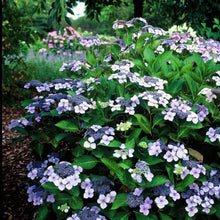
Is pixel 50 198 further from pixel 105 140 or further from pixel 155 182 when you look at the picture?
pixel 155 182

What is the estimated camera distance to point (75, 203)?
1.60m

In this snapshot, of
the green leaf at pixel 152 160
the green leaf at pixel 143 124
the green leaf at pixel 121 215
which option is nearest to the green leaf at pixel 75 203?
the green leaf at pixel 121 215

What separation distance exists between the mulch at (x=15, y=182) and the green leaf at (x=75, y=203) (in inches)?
24.0

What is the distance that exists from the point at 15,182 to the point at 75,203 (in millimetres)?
1598

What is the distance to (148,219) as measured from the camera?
4.78ft

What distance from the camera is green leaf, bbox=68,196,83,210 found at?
1.57 meters

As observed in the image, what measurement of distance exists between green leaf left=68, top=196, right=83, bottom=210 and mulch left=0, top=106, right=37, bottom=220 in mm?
610

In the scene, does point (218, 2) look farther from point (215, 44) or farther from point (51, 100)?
point (51, 100)

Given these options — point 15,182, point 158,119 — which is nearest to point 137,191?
point 158,119

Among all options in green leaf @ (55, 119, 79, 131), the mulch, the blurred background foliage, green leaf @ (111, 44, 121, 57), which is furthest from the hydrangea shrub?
the blurred background foliage

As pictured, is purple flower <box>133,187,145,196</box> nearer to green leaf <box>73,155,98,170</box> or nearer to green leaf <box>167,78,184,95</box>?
green leaf <box>73,155,98,170</box>

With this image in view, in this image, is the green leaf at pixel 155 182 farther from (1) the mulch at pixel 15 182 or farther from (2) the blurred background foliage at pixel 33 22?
(2) the blurred background foliage at pixel 33 22

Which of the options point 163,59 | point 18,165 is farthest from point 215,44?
point 18,165

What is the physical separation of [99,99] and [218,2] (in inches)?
184
